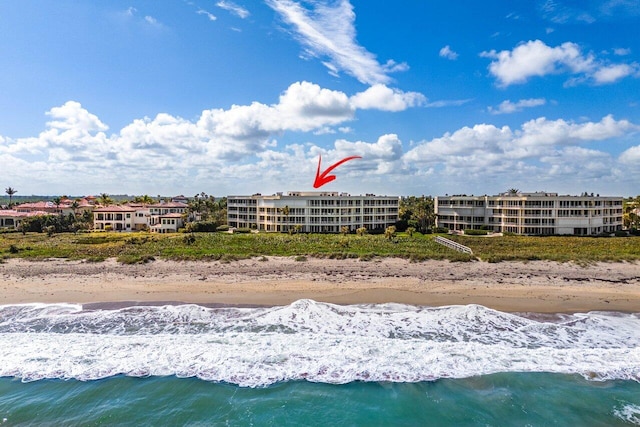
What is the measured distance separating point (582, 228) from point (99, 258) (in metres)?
69.6

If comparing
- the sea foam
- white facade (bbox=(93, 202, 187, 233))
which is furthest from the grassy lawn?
the sea foam

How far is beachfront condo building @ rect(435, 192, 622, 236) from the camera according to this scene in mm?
61719

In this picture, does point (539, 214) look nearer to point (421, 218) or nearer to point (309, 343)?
point (421, 218)

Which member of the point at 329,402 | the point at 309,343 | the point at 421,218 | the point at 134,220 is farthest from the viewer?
the point at 134,220

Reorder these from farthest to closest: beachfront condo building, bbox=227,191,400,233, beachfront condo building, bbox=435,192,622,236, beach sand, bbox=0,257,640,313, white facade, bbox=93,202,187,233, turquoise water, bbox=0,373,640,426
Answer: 1. white facade, bbox=93,202,187,233
2. beachfront condo building, bbox=227,191,400,233
3. beachfront condo building, bbox=435,192,622,236
4. beach sand, bbox=0,257,640,313
5. turquoise water, bbox=0,373,640,426

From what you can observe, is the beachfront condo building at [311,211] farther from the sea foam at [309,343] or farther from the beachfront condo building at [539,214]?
the sea foam at [309,343]

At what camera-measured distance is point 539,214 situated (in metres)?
61.8

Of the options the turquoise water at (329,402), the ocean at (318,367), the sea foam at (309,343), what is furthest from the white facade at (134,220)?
the turquoise water at (329,402)

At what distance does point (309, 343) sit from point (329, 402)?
14.9 feet

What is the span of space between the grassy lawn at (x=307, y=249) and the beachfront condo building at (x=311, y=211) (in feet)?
34.5

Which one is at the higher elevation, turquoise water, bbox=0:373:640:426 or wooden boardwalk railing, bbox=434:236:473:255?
wooden boardwalk railing, bbox=434:236:473:255

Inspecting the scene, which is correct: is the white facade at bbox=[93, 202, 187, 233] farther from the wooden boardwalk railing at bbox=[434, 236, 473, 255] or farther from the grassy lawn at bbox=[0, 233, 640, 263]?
the wooden boardwalk railing at bbox=[434, 236, 473, 255]

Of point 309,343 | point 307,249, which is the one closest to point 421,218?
point 307,249

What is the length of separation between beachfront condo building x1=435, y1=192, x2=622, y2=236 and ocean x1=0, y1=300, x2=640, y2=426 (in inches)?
1663
